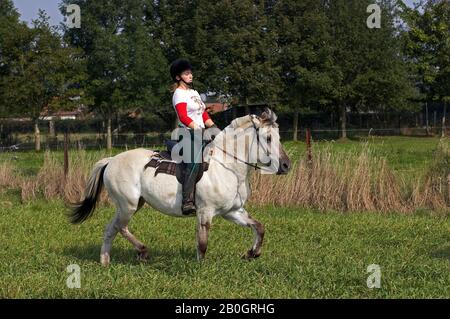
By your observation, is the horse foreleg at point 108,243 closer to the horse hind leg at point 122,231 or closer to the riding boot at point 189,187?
the horse hind leg at point 122,231

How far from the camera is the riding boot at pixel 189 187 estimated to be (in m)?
6.96

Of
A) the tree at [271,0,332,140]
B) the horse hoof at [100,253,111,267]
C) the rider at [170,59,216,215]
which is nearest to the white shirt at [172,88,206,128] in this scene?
the rider at [170,59,216,215]

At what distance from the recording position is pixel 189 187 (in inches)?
274

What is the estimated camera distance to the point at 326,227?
9727 millimetres

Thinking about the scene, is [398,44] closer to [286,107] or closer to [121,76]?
[286,107]

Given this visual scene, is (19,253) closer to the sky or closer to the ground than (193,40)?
closer to the ground

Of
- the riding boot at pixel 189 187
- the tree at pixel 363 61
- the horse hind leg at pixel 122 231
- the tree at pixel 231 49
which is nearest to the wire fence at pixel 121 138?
the tree at pixel 363 61

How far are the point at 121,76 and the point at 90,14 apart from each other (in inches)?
199

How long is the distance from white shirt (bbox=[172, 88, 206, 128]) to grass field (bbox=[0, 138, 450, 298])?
1.69 metres

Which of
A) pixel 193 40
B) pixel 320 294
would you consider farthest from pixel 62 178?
pixel 193 40

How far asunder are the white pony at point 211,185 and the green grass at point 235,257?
40 cm

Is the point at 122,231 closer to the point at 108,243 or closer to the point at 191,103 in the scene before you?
the point at 108,243

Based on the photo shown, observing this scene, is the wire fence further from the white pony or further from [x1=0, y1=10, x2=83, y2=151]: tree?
the white pony

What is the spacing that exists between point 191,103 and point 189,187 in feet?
3.28
